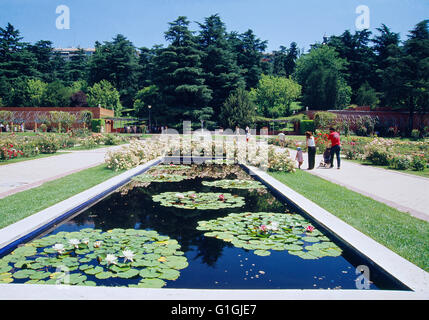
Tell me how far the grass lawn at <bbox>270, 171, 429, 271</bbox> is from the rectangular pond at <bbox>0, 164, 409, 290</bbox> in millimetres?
576

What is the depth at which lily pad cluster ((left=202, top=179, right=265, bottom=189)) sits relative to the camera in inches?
337

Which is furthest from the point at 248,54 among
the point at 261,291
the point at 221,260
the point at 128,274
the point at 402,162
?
the point at 261,291

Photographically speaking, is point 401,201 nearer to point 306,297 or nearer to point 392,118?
point 306,297

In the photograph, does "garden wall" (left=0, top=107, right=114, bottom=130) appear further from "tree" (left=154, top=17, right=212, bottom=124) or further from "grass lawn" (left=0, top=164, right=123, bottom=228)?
"grass lawn" (left=0, top=164, right=123, bottom=228)

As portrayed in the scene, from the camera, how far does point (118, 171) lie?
1042 centimetres

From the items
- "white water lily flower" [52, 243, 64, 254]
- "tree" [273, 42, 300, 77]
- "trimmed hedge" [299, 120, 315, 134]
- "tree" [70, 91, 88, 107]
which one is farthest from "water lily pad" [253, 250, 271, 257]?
"tree" [273, 42, 300, 77]

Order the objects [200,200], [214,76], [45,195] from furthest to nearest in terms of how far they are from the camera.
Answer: [214,76] → [200,200] → [45,195]

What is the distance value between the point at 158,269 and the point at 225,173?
298 inches

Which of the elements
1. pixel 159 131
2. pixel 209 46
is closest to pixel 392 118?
→ pixel 209 46

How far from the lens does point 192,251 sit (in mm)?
4238

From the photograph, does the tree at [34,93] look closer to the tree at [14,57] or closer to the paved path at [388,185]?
the tree at [14,57]

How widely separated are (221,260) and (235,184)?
194 inches

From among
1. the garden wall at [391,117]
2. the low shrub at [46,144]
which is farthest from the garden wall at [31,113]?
the garden wall at [391,117]

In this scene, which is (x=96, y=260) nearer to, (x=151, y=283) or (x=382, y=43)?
(x=151, y=283)
